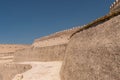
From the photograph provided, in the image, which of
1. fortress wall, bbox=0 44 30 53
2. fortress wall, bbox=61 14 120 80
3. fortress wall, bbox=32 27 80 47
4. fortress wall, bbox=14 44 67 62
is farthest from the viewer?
fortress wall, bbox=0 44 30 53

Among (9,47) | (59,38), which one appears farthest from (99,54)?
(9,47)

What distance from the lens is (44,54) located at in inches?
1125

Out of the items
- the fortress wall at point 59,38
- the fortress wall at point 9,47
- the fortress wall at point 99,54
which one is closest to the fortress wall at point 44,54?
the fortress wall at point 59,38

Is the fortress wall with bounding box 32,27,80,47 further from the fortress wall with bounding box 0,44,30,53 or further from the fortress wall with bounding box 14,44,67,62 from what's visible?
the fortress wall with bounding box 0,44,30,53

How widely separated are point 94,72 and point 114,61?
1457 mm

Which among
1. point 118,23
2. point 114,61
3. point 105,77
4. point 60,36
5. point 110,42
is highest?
point 60,36

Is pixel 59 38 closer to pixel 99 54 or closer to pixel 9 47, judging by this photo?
pixel 99 54

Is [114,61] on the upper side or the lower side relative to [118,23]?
lower

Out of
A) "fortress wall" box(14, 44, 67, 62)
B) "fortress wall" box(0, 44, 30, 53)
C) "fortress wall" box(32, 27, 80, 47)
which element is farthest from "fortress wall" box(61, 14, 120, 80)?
"fortress wall" box(0, 44, 30, 53)

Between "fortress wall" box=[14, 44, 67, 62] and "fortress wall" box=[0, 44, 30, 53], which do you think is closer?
"fortress wall" box=[14, 44, 67, 62]

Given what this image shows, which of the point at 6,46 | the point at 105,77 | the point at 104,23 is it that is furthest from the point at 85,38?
the point at 6,46

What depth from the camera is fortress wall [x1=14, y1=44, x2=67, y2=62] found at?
24.0 metres

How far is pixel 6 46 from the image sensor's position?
77.6 metres

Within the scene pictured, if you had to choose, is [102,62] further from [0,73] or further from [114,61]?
[0,73]
